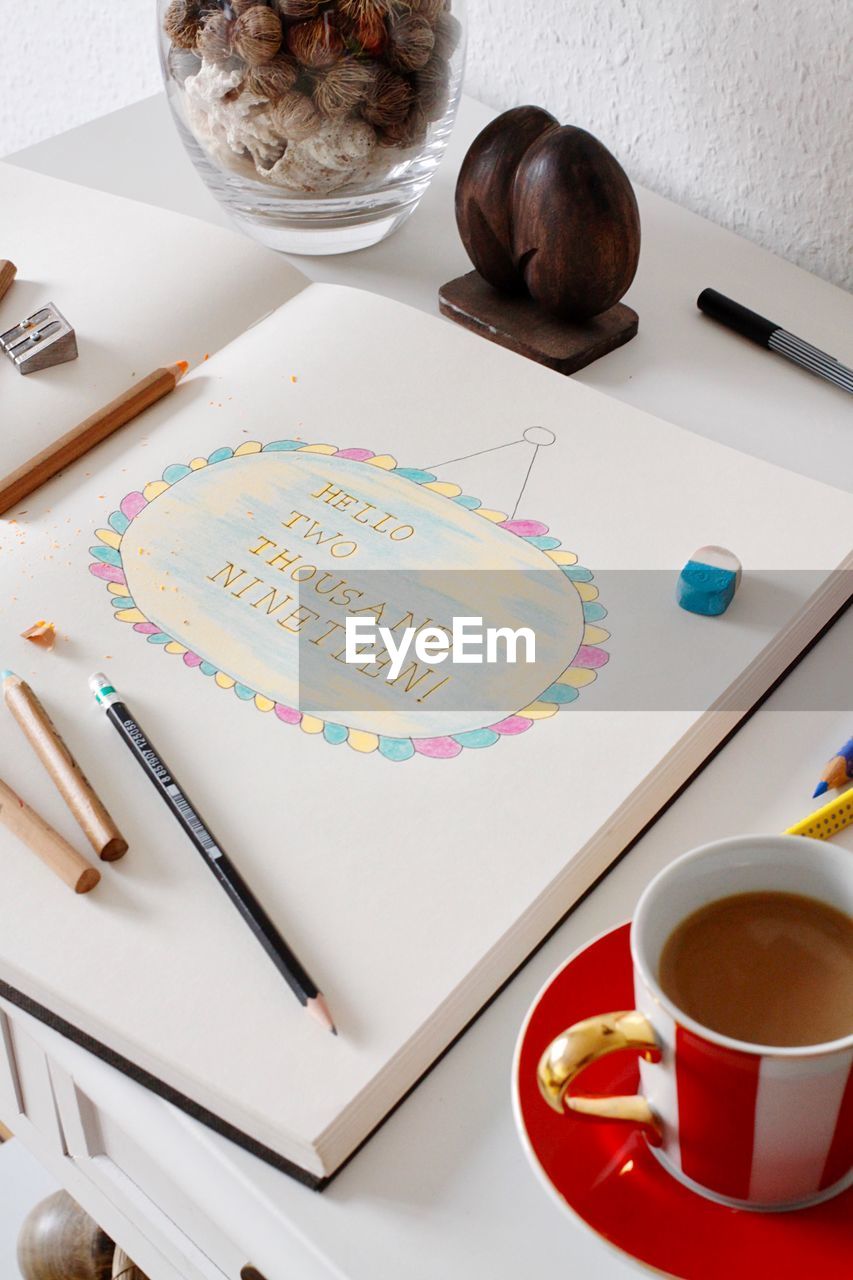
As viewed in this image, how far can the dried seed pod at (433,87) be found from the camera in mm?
590

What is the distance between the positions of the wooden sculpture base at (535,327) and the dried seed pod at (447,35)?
0.11 m

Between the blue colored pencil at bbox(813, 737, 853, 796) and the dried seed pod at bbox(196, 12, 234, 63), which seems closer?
the blue colored pencil at bbox(813, 737, 853, 796)

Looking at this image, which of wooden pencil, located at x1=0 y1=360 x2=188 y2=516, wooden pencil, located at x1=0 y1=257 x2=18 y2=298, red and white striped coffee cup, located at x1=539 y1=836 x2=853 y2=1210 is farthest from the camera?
wooden pencil, located at x1=0 y1=257 x2=18 y2=298

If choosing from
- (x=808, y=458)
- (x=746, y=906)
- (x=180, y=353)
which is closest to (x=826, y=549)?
(x=808, y=458)

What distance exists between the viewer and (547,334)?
602 millimetres

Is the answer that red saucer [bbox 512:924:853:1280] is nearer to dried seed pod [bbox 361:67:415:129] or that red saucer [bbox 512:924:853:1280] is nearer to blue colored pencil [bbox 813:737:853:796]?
blue colored pencil [bbox 813:737:853:796]

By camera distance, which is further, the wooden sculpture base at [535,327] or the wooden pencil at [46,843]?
the wooden sculpture base at [535,327]

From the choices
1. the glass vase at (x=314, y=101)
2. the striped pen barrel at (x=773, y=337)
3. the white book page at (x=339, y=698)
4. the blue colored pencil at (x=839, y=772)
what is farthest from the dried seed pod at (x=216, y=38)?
the blue colored pencil at (x=839, y=772)

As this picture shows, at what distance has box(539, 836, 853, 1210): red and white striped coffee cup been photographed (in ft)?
0.91

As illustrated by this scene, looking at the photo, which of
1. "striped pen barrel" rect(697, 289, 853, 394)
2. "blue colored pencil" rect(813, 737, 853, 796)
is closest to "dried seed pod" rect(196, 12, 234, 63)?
"striped pen barrel" rect(697, 289, 853, 394)

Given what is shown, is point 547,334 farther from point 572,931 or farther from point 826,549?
point 572,931

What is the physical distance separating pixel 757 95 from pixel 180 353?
0.33 meters

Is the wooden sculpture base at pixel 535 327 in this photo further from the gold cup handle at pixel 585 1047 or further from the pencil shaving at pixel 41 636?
the gold cup handle at pixel 585 1047

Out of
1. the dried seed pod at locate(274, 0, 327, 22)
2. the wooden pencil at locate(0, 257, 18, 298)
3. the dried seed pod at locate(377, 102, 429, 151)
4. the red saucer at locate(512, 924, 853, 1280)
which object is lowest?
the red saucer at locate(512, 924, 853, 1280)
